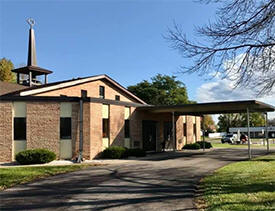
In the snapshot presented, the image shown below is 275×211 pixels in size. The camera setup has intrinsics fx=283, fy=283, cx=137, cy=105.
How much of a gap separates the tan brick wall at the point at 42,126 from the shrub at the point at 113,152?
334 cm

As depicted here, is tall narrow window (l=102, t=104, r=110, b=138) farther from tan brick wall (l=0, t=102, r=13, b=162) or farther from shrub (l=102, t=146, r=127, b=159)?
tan brick wall (l=0, t=102, r=13, b=162)

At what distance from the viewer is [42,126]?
60.4ft

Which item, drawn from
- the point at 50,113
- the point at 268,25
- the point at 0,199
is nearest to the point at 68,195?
the point at 0,199

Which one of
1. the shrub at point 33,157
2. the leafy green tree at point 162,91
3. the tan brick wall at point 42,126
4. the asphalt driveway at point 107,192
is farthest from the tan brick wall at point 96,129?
the leafy green tree at point 162,91

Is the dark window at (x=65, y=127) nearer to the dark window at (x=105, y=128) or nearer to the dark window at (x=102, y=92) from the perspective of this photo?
the dark window at (x=105, y=128)

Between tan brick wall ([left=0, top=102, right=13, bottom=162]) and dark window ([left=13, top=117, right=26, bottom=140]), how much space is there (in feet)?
0.95

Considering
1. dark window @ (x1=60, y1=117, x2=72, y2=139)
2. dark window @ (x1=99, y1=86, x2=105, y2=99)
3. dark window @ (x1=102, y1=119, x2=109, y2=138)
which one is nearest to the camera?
dark window @ (x1=60, y1=117, x2=72, y2=139)

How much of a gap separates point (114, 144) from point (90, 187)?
37.4 feet

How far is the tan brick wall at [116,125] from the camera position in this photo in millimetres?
21141

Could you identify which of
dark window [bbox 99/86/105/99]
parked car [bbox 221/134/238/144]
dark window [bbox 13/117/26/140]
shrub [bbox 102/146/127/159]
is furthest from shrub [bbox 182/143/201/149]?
parked car [bbox 221/134/238/144]

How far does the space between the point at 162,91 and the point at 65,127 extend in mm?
35412

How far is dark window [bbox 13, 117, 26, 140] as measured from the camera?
18172 mm

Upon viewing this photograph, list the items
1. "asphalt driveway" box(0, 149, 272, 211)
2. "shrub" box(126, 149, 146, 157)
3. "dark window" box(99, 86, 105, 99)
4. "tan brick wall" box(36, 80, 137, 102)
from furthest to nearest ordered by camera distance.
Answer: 1. "dark window" box(99, 86, 105, 99)
2. "tan brick wall" box(36, 80, 137, 102)
3. "shrub" box(126, 149, 146, 157)
4. "asphalt driveway" box(0, 149, 272, 211)

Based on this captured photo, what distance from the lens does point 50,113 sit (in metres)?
18.6
